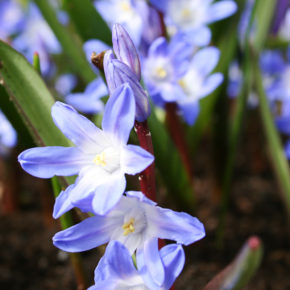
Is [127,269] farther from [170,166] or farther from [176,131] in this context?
[176,131]

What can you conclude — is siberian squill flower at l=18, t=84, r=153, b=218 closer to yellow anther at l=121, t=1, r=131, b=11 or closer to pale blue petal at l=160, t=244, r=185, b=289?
pale blue petal at l=160, t=244, r=185, b=289

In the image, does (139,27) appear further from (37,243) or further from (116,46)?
(37,243)

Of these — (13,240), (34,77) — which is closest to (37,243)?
(13,240)

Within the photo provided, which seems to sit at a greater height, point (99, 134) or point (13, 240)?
point (99, 134)

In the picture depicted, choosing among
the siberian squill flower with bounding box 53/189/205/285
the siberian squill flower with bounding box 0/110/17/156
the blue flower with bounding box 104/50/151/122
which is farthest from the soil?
the blue flower with bounding box 104/50/151/122

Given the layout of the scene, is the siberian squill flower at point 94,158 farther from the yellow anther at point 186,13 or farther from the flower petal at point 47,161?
the yellow anther at point 186,13

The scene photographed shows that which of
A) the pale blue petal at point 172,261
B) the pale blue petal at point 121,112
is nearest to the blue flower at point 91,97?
the pale blue petal at point 121,112
